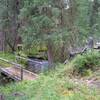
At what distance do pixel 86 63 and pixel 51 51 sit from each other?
866cm

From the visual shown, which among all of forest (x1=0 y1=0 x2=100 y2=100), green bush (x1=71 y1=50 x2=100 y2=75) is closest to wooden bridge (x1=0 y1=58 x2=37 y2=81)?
forest (x1=0 y1=0 x2=100 y2=100)

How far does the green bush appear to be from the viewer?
22.2 ft

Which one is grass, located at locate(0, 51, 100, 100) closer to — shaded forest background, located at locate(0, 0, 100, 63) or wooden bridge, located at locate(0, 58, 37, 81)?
wooden bridge, located at locate(0, 58, 37, 81)

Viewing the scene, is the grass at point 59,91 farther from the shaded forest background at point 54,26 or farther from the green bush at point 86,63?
the shaded forest background at point 54,26

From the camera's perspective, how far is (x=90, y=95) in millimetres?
5066

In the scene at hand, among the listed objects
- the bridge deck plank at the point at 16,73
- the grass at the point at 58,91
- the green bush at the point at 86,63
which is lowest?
the bridge deck plank at the point at 16,73

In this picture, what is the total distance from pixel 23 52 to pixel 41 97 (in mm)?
13304

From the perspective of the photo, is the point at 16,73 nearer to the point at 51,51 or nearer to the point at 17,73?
the point at 17,73

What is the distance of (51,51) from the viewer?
51.1ft

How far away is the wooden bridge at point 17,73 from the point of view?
37.3 ft

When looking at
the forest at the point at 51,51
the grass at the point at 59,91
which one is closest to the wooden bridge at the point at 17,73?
the forest at the point at 51,51

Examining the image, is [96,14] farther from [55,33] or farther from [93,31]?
[55,33]

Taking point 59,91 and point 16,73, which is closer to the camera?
point 59,91

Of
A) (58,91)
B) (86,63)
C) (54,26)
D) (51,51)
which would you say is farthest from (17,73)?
(58,91)
